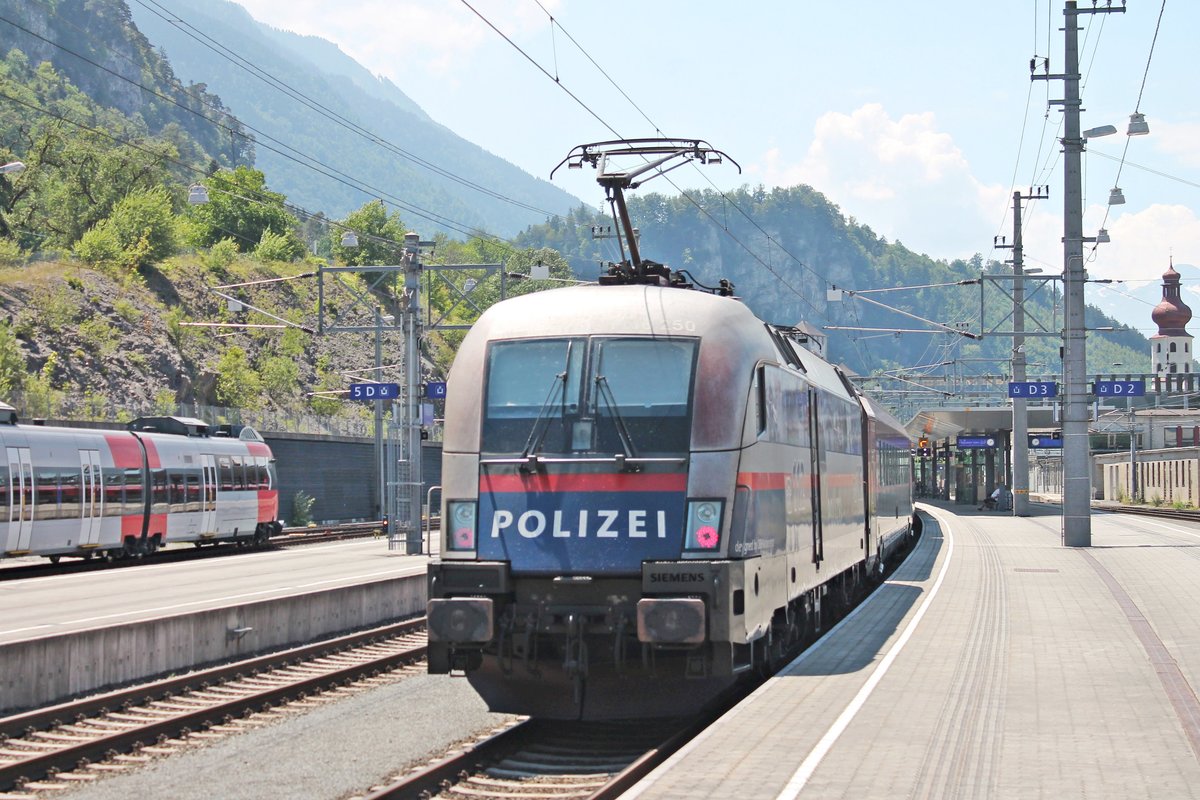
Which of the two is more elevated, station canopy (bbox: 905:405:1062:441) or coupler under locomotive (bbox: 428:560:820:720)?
station canopy (bbox: 905:405:1062:441)

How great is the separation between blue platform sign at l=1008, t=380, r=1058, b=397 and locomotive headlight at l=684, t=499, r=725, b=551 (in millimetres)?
33146

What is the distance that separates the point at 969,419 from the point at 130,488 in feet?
162

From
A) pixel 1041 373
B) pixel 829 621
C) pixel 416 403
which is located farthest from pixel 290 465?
pixel 1041 373

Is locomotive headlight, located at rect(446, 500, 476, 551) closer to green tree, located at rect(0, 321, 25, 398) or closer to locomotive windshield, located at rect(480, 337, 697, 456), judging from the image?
locomotive windshield, located at rect(480, 337, 697, 456)

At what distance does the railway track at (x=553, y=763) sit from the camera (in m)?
9.57

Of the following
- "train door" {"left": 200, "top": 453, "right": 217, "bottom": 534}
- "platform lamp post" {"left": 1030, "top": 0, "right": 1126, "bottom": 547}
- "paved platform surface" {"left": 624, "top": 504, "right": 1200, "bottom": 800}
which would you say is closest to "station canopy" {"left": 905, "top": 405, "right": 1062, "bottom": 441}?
"platform lamp post" {"left": 1030, "top": 0, "right": 1126, "bottom": 547}

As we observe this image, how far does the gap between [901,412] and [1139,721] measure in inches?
3107

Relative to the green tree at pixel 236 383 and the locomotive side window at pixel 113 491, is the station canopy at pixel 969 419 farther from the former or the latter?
the locomotive side window at pixel 113 491

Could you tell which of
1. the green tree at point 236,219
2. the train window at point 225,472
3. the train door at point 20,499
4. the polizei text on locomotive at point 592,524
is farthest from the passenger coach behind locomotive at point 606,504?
the green tree at point 236,219

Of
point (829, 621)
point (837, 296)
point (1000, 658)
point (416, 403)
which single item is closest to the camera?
point (1000, 658)

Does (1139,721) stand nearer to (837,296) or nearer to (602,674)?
(602,674)

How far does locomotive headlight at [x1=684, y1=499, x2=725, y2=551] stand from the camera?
35.9 feet

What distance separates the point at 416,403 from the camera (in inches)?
1347

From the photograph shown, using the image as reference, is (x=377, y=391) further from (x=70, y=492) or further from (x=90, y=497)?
(x=70, y=492)
